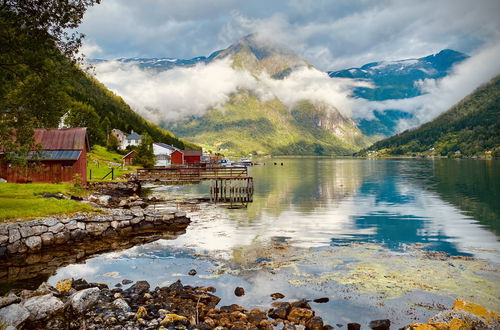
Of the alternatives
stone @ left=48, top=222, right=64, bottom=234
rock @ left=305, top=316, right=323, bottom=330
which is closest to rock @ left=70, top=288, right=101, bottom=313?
rock @ left=305, top=316, right=323, bottom=330

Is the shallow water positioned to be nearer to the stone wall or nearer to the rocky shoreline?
the rocky shoreline

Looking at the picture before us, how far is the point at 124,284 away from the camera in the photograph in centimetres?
2120

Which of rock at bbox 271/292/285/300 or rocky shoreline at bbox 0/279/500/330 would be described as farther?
rock at bbox 271/292/285/300

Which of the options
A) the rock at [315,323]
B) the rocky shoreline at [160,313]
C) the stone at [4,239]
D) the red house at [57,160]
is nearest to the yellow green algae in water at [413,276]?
the rocky shoreline at [160,313]

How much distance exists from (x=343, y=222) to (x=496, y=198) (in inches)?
1481

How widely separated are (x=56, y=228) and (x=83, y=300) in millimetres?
15753

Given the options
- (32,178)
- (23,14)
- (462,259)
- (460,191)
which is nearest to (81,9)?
(23,14)

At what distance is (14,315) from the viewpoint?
13977mm

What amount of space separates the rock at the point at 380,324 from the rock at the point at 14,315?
14.7 metres

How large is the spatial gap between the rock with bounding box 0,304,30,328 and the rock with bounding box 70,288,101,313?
2.00 metres

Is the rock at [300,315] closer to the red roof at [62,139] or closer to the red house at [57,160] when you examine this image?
the red house at [57,160]

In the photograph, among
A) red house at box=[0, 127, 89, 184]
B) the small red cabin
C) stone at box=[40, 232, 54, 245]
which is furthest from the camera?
the small red cabin

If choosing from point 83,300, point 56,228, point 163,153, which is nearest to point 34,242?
point 56,228

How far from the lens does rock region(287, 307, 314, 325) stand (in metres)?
16.3
